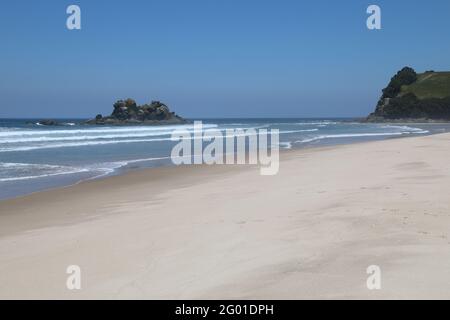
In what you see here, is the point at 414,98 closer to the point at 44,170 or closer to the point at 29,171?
the point at 44,170

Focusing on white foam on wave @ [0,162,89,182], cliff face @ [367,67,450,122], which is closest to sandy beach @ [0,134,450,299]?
white foam on wave @ [0,162,89,182]

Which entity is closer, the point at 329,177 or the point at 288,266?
the point at 288,266

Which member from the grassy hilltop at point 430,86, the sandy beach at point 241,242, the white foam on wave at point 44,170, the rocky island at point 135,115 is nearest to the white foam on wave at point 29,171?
the white foam on wave at point 44,170

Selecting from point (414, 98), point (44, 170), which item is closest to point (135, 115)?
point (414, 98)

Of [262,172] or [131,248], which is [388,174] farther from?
[131,248]

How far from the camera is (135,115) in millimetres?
117812

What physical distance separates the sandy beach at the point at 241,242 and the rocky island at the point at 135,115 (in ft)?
347

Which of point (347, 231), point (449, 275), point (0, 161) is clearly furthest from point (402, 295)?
point (0, 161)

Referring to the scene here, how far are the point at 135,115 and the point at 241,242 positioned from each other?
377 feet

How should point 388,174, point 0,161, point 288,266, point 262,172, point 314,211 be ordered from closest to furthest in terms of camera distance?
point 288,266 < point 314,211 < point 388,174 < point 262,172 < point 0,161

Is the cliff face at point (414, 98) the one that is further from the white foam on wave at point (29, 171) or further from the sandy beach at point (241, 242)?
the sandy beach at point (241, 242)
